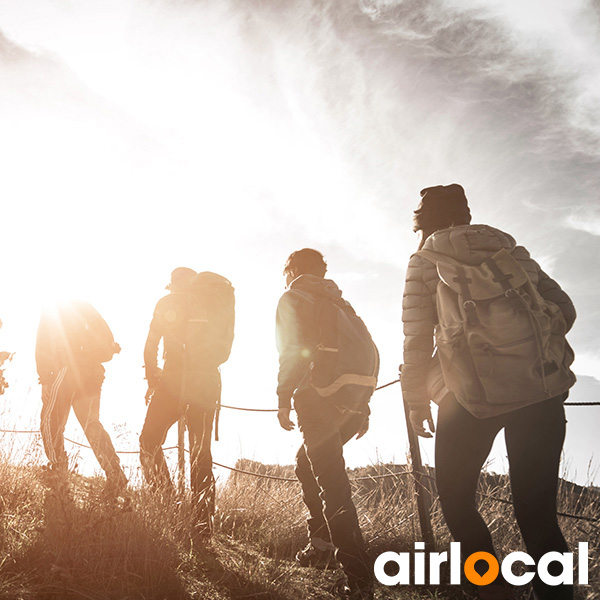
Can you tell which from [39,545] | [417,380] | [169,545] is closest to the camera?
[417,380]

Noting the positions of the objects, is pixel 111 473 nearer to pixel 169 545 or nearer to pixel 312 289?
pixel 169 545

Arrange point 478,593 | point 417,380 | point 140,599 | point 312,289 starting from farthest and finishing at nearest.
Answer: point 312,289 < point 140,599 < point 417,380 < point 478,593

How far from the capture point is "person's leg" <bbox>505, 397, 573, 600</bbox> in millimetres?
1848

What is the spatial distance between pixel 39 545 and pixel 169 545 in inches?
26.5

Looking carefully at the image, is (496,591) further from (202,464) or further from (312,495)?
(202,464)

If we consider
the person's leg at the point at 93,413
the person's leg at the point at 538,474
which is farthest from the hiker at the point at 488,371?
the person's leg at the point at 93,413

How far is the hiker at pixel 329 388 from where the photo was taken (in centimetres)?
278

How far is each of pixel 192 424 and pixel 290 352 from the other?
1419mm

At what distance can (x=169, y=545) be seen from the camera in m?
2.96

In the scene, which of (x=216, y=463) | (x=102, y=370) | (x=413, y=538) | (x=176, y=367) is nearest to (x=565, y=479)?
(x=413, y=538)

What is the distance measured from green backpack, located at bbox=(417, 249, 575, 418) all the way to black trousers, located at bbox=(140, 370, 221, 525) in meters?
2.40

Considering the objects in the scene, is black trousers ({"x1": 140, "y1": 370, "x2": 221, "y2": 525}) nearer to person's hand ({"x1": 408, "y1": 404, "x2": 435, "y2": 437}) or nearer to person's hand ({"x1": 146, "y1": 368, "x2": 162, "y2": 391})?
person's hand ({"x1": 146, "y1": 368, "x2": 162, "y2": 391})

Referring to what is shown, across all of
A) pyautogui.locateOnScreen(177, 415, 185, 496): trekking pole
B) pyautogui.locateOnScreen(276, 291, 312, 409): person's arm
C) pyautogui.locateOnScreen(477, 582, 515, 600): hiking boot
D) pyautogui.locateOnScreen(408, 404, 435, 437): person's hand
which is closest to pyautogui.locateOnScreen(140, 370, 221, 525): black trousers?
pyautogui.locateOnScreen(177, 415, 185, 496): trekking pole

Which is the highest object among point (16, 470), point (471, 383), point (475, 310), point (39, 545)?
point (475, 310)
